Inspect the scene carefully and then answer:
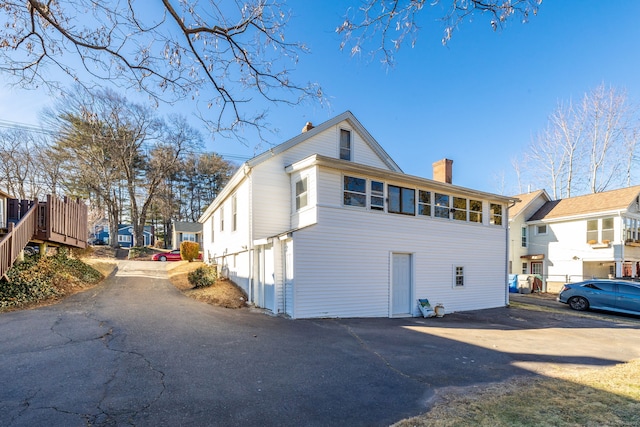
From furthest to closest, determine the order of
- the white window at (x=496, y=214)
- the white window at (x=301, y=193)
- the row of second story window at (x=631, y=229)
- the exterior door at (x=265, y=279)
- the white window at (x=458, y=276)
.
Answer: the row of second story window at (x=631, y=229), the white window at (x=496, y=214), the white window at (x=458, y=276), the white window at (x=301, y=193), the exterior door at (x=265, y=279)

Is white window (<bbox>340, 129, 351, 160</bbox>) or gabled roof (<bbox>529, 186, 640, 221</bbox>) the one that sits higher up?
white window (<bbox>340, 129, 351, 160</bbox>)

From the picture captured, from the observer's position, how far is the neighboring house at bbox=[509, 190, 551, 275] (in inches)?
1035

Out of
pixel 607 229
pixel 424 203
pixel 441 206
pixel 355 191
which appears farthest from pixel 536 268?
pixel 355 191

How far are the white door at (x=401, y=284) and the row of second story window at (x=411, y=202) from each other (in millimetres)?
1945

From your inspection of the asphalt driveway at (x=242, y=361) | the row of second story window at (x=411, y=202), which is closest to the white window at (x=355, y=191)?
the row of second story window at (x=411, y=202)

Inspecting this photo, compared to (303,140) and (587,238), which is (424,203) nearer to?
(303,140)

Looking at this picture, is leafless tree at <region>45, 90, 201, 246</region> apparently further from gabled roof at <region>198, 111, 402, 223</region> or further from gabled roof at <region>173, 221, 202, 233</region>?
gabled roof at <region>198, 111, 402, 223</region>

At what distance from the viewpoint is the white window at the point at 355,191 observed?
11.8 meters

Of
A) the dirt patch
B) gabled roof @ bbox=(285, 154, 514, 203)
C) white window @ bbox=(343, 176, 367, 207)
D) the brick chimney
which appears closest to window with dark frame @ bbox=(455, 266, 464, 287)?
gabled roof @ bbox=(285, 154, 514, 203)

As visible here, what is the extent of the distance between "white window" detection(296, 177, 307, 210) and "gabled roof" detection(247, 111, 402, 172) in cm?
163

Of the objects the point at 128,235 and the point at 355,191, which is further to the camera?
the point at 128,235

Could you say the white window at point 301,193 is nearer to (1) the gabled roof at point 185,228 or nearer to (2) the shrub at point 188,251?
(2) the shrub at point 188,251

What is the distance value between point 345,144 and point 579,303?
45.7ft

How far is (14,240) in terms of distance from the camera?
9.94 metres
